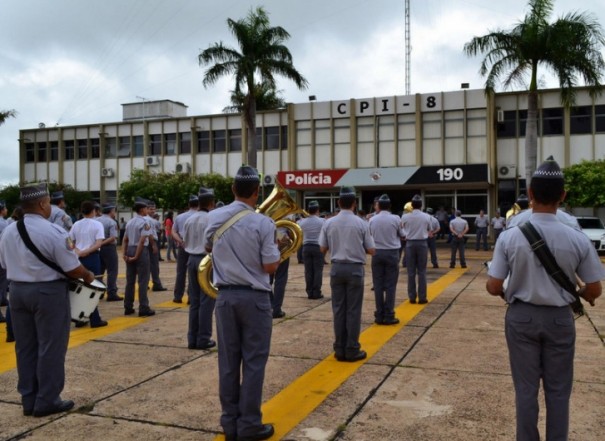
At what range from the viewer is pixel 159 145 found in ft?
128

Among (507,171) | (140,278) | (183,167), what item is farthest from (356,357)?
(183,167)

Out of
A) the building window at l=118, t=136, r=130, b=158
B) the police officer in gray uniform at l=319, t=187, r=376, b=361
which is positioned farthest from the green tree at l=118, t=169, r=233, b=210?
the police officer in gray uniform at l=319, t=187, r=376, b=361

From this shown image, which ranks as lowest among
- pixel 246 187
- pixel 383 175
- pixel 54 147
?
pixel 246 187

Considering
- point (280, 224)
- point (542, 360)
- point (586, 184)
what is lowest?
point (542, 360)

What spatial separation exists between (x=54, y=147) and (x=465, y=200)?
97.9ft

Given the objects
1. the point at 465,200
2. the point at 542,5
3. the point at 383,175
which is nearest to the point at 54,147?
the point at 383,175

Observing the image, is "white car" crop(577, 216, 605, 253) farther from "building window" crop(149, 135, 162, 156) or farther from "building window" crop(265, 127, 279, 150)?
"building window" crop(149, 135, 162, 156)

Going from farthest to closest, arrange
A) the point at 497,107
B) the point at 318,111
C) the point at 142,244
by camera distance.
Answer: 1. the point at 318,111
2. the point at 497,107
3. the point at 142,244

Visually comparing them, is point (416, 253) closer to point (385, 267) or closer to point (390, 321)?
point (385, 267)

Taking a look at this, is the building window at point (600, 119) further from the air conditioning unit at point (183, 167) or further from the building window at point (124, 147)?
the building window at point (124, 147)

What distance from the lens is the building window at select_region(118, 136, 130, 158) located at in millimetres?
40219

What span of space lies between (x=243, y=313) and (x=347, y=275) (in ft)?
8.44

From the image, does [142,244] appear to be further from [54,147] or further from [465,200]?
[54,147]

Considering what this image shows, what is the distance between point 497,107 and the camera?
103 feet
